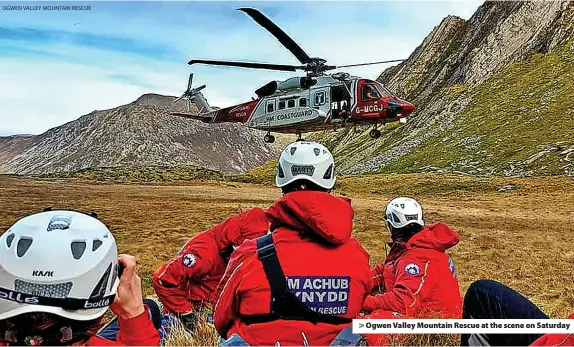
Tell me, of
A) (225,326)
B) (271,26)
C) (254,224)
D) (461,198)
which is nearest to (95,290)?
(225,326)

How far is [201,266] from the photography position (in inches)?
262

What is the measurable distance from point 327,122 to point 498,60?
83.8 metres

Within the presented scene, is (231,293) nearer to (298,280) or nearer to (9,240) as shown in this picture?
(298,280)

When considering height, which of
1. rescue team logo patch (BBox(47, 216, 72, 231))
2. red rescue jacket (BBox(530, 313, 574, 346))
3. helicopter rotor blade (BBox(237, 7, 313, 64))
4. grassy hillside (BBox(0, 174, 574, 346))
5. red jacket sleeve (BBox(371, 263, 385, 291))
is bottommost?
grassy hillside (BBox(0, 174, 574, 346))

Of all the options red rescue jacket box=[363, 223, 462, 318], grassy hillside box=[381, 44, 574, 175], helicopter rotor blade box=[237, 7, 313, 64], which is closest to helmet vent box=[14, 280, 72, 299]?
red rescue jacket box=[363, 223, 462, 318]

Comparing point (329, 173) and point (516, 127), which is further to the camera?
point (516, 127)

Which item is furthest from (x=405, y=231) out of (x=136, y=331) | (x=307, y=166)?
(x=136, y=331)

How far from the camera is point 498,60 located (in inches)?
3967

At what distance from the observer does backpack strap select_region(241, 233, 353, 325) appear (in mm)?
4215

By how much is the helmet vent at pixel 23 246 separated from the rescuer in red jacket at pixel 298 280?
1585 mm

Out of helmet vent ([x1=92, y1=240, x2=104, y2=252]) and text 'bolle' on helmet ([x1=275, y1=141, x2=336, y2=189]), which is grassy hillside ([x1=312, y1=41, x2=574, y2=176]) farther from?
helmet vent ([x1=92, y1=240, x2=104, y2=252])

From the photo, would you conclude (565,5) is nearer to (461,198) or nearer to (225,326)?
(461,198)

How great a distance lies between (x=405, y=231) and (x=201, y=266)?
2600 millimetres

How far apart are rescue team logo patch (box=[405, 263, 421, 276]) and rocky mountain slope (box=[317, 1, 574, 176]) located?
4575cm
